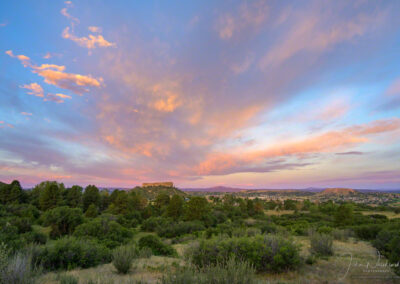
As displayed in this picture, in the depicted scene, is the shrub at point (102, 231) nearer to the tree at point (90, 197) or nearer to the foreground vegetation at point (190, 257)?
the foreground vegetation at point (190, 257)

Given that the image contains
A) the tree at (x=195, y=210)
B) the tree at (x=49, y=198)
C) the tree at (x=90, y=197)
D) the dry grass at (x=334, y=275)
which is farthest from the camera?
the tree at (x=90, y=197)

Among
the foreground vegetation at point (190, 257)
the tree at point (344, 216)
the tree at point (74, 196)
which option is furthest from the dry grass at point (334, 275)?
the tree at point (74, 196)

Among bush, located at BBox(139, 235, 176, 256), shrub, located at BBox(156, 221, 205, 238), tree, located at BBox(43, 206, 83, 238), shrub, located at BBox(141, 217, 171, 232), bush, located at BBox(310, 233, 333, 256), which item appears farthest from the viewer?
shrub, located at BBox(141, 217, 171, 232)

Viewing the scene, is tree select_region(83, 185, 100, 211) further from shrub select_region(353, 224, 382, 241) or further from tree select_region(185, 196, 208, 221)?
shrub select_region(353, 224, 382, 241)

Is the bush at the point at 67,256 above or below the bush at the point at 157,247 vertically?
above

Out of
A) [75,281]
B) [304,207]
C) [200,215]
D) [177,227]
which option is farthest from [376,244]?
[304,207]

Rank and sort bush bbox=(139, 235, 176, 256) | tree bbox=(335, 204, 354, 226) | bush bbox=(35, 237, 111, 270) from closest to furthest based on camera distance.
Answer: bush bbox=(35, 237, 111, 270) → bush bbox=(139, 235, 176, 256) → tree bbox=(335, 204, 354, 226)

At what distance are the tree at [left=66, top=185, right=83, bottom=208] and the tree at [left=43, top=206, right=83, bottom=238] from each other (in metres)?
20.1

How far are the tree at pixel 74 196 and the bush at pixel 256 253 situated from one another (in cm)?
4458

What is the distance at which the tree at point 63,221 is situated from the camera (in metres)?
23.8

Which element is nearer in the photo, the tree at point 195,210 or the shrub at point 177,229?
the shrub at point 177,229

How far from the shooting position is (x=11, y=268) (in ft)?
13.9

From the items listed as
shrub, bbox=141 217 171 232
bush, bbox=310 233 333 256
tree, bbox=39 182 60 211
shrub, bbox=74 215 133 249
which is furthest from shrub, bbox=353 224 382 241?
tree, bbox=39 182 60 211

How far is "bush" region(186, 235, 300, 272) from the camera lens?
7234mm
